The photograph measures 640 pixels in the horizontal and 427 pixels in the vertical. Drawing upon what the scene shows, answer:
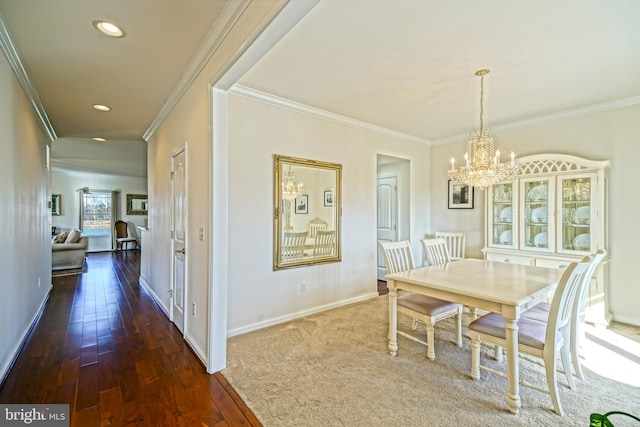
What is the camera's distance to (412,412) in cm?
189

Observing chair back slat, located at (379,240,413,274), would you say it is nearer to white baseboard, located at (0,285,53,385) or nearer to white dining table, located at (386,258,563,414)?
white dining table, located at (386,258,563,414)

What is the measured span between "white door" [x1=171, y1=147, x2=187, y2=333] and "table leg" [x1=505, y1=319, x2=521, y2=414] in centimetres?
278

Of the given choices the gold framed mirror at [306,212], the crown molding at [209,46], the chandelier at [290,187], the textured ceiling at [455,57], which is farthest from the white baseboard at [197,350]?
the textured ceiling at [455,57]

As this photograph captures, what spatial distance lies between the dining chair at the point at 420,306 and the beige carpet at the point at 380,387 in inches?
6.0

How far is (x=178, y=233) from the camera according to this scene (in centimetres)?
326

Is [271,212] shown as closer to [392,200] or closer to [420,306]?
[420,306]

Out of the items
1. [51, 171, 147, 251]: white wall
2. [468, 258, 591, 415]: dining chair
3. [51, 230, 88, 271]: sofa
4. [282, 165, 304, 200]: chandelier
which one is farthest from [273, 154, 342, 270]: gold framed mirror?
[51, 171, 147, 251]: white wall

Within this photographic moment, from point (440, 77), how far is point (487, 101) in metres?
0.98

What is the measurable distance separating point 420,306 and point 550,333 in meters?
0.93

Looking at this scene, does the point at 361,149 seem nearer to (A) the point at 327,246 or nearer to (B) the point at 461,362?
(A) the point at 327,246

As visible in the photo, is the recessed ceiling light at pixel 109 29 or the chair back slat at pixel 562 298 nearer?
the chair back slat at pixel 562 298

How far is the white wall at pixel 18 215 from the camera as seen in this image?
233cm

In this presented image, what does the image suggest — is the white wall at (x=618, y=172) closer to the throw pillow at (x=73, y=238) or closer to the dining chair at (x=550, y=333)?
the dining chair at (x=550, y=333)

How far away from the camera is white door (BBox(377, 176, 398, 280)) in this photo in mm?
5223
